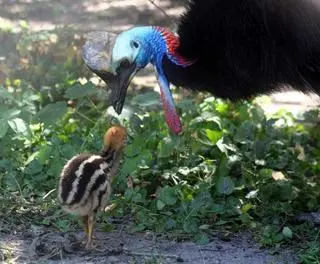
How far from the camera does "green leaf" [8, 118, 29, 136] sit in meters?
4.57

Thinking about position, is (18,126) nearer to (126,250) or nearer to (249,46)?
(126,250)

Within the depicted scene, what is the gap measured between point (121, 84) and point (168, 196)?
0.55 m

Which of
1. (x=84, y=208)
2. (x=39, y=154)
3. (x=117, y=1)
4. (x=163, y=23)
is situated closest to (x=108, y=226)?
(x=84, y=208)

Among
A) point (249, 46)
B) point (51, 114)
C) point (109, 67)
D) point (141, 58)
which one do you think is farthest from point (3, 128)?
point (249, 46)

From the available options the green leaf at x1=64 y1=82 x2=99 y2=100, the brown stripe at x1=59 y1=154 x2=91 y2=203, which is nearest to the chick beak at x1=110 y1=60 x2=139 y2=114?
the green leaf at x1=64 y1=82 x2=99 y2=100

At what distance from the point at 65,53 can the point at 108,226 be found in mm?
2396

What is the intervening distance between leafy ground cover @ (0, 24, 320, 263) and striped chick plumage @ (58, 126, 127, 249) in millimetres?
271

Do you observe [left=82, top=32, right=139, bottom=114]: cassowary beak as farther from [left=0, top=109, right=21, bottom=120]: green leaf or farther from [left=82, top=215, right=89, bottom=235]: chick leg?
[left=82, top=215, right=89, bottom=235]: chick leg

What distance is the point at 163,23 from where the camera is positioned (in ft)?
22.6

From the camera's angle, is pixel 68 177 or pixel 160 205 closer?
pixel 68 177

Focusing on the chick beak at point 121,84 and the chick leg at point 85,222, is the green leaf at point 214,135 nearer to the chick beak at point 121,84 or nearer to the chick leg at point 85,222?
the chick beak at point 121,84

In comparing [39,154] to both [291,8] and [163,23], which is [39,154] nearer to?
[291,8]

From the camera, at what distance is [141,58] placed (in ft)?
14.5

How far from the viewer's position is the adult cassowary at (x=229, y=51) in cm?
403
